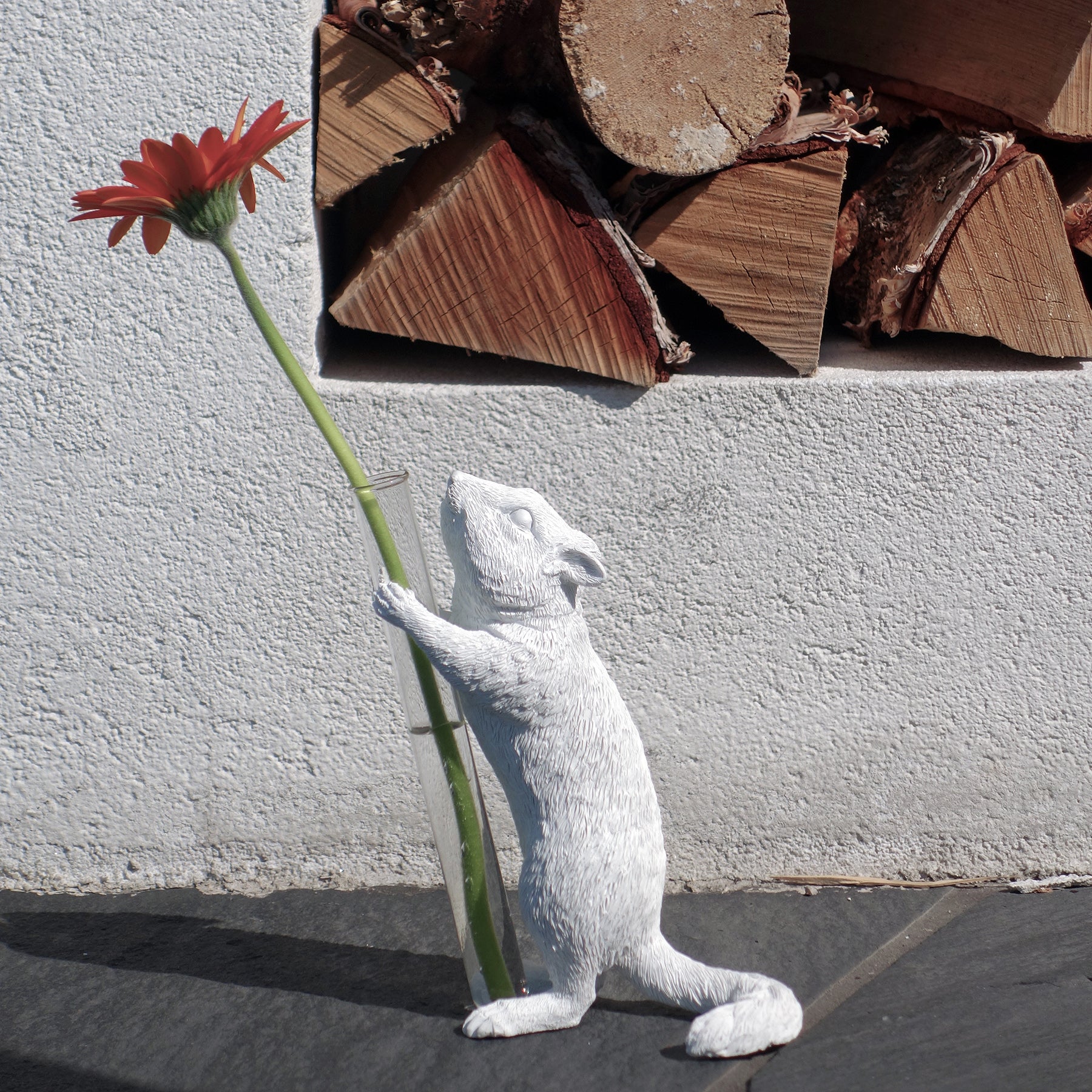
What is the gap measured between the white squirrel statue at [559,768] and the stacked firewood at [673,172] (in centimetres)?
46

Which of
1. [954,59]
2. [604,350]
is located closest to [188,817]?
[604,350]

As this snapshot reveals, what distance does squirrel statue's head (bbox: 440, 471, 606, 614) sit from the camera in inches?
51.8

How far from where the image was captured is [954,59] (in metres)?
1.73

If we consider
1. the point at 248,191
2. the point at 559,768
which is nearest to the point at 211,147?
the point at 248,191

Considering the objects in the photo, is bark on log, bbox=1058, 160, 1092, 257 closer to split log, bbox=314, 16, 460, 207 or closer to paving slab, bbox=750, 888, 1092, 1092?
split log, bbox=314, 16, 460, 207

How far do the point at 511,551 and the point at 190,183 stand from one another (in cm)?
60

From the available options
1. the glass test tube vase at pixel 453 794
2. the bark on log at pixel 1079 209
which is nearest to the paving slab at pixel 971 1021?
the glass test tube vase at pixel 453 794

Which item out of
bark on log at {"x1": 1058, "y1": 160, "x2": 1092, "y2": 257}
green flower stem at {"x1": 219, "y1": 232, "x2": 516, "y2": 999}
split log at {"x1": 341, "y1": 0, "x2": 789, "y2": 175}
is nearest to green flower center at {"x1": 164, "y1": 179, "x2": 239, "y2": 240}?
green flower stem at {"x1": 219, "y1": 232, "x2": 516, "y2": 999}

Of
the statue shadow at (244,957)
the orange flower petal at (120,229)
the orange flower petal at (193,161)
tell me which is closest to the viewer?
the orange flower petal at (193,161)

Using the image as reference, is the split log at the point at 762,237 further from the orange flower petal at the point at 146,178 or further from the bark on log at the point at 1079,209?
the orange flower petal at the point at 146,178

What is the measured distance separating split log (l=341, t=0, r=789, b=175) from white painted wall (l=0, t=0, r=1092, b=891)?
26cm

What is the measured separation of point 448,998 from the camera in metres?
1.55

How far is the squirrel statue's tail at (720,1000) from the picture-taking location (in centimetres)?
135

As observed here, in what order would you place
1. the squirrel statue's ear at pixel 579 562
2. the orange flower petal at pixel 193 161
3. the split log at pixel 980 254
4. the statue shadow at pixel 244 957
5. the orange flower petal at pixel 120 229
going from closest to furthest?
the orange flower petal at pixel 193 161 → the orange flower petal at pixel 120 229 → the squirrel statue's ear at pixel 579 562 → the statue shadow at pixel 244 957 → the split log at pixel 980 254
